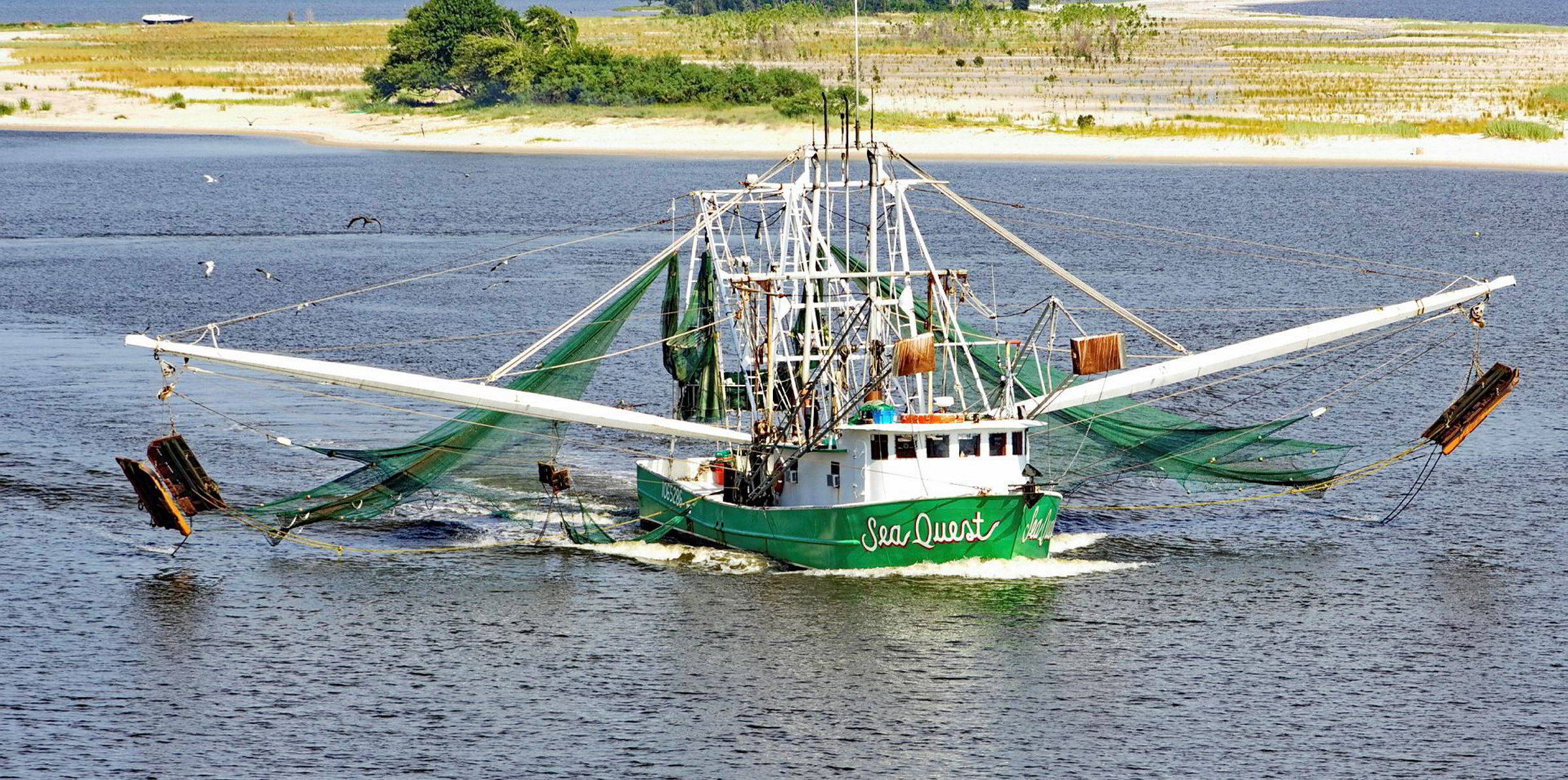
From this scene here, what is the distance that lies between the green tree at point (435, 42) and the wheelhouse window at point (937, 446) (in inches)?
5329

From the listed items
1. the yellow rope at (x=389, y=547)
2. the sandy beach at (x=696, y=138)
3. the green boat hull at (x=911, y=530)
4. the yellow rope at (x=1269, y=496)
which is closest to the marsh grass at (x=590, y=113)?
the sandy beach at (x=696, y=138)

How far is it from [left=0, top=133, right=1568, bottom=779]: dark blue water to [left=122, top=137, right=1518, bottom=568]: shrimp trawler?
1.34m

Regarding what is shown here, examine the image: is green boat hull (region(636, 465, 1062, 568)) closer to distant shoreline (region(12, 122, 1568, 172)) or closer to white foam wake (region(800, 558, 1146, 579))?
white foam wake (region(800, 558, 1146, 579))

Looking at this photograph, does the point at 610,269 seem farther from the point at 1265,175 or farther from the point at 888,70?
the point at 888,70

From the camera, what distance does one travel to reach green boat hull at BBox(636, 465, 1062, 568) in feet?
149

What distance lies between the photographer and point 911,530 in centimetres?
4562

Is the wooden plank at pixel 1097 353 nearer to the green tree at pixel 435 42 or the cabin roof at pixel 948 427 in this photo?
the cabin roof at pixel 948 427

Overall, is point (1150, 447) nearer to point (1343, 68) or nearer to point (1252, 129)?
point (1252, 129)

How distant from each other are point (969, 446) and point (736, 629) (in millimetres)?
7461

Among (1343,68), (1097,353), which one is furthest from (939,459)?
(1343,68)

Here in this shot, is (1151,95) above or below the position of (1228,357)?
above

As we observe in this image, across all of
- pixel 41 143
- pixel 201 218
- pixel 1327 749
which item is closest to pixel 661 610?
pixel 1327 749

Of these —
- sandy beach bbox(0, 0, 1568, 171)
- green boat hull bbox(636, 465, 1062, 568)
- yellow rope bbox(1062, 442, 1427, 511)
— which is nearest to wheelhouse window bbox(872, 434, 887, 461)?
green boat hull bbox(636, 465, 1062, 568)

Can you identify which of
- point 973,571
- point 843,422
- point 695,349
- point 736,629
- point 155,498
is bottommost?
point 736,629
